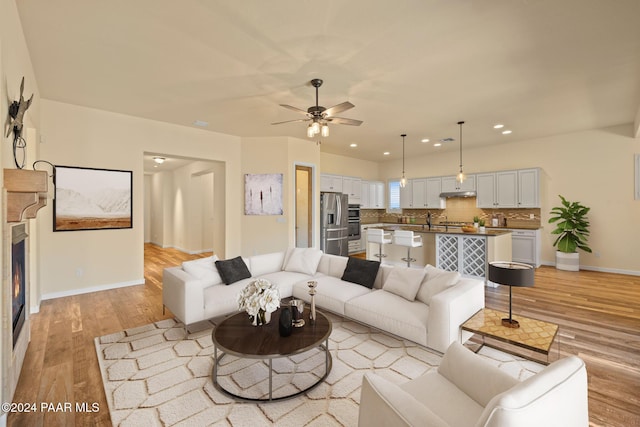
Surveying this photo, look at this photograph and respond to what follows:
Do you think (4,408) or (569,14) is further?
(569,14)

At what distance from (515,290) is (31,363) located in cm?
619

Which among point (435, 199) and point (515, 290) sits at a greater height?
point (435, 199)

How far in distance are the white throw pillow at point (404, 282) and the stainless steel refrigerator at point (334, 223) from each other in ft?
12.5

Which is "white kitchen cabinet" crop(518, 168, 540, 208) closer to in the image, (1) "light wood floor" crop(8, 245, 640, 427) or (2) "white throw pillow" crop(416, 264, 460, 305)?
(1) "light wood floor" crop(8, 245, 640, 427)

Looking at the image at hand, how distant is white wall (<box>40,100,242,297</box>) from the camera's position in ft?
14.2

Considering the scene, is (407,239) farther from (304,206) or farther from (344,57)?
(344,57)

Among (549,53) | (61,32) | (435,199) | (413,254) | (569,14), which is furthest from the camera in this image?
(435,199)

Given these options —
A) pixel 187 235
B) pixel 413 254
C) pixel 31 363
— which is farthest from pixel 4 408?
pixel 187 235

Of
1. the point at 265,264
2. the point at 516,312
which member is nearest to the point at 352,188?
the point at 265,264

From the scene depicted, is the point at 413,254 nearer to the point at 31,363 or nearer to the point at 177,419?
the point at 177,419

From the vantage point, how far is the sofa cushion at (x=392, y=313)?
2641mm

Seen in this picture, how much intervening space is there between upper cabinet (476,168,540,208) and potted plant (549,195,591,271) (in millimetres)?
555

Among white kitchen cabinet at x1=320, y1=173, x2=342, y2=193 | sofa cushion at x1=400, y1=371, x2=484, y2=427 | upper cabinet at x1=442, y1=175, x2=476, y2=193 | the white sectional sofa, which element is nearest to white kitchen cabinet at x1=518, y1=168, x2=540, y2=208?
upper cabinet at x1=442, y1=175, x2=476, y2=193

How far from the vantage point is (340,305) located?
321cm
